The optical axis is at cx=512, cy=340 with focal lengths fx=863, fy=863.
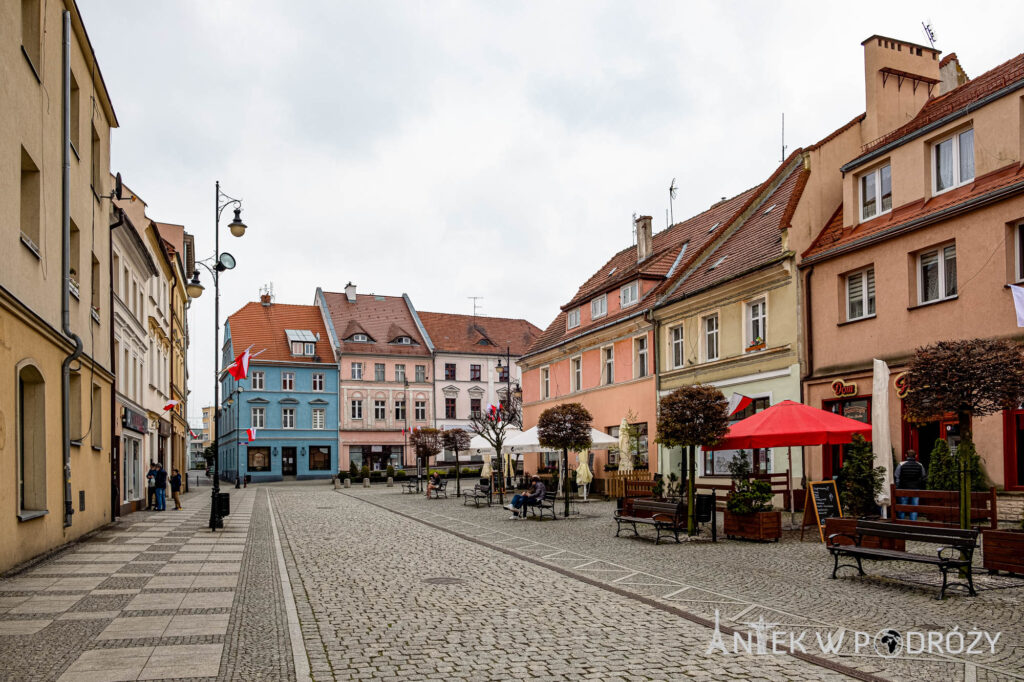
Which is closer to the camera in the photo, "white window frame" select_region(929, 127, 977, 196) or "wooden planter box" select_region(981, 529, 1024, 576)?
"wooden planter box" select_region(981, 529, 1024, 576)

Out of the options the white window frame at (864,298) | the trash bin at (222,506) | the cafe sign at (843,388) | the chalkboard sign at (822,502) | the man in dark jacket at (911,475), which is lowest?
the trash bin at (222,506)

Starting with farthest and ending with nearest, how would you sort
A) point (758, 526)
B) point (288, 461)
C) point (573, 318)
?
point (288, 461), point (573, 318), point (758, 526)

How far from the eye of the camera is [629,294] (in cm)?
3362

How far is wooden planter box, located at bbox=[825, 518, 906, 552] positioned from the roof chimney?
23737mm

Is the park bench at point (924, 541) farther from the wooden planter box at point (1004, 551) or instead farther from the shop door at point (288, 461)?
the shop door at point (288, 461)

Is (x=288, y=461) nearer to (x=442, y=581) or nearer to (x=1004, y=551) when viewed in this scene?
(x=442, y=581)

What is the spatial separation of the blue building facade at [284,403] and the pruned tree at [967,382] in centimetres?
5572

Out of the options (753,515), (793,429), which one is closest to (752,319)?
(793,429)

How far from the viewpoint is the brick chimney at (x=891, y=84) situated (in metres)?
24.1

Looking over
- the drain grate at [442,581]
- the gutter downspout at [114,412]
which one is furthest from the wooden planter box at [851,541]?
the gutter downspout at [114,412]

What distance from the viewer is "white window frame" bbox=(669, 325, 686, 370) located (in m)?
29.4

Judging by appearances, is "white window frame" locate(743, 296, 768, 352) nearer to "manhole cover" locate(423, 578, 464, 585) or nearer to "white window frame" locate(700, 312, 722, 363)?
"white window frame" locate(700, 312, 722, 363)

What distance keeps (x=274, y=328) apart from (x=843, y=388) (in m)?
53.9

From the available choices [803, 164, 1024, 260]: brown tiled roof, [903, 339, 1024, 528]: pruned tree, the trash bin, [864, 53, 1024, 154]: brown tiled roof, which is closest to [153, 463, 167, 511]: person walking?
the trash bin
